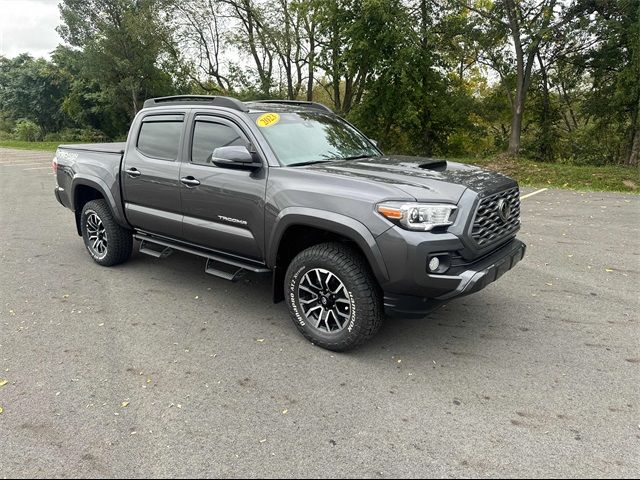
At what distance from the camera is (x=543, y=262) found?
5.57 metres

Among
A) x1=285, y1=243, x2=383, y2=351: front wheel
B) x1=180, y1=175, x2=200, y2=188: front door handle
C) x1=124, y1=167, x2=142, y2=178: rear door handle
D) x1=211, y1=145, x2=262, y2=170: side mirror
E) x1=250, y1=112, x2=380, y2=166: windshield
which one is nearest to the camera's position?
x1=285, y1=243, x2=383, y2=351: front wheel

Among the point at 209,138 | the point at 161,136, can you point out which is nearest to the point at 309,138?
the point at 209,138

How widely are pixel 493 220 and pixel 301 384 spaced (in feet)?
5.92

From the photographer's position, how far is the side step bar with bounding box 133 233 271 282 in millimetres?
4016

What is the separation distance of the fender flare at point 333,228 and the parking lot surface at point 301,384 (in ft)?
2.46

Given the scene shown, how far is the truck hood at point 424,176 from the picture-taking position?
3162 mm

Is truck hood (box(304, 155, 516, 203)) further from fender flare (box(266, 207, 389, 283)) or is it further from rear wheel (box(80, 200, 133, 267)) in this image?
rear wheel (box(80, 200, 133, 267))

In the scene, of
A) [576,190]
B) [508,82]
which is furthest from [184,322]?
[508,82]

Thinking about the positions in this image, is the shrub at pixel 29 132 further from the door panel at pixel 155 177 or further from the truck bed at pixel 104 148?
the door panel at pixel 155 177

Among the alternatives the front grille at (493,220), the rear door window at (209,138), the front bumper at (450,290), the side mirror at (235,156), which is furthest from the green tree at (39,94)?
the front bumper at (450,290)

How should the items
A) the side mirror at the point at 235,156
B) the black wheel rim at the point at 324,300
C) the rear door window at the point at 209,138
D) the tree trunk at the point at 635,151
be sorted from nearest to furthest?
the black wheel rim at the point at 324,300
the side mirror at the point at 235,156
the rear door window at the point at 209,138
the tree trunk at the point at 635,151

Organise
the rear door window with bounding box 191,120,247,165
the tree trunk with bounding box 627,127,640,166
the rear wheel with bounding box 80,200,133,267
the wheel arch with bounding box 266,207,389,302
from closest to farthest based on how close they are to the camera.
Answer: the wheel arch with bounding box 266,207,389,302
the rear door window with bounding box 191,120,247,165
the rear wheel with bounding box 80,200,133,267
the tree trunk with bounding box 627,127,640,166

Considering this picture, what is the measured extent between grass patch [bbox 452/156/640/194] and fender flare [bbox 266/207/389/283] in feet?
34.4

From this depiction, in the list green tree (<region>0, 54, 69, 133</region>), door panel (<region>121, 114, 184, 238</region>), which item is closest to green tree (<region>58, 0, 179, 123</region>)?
green tree (<region>0, 54, 69, 133</region>)
